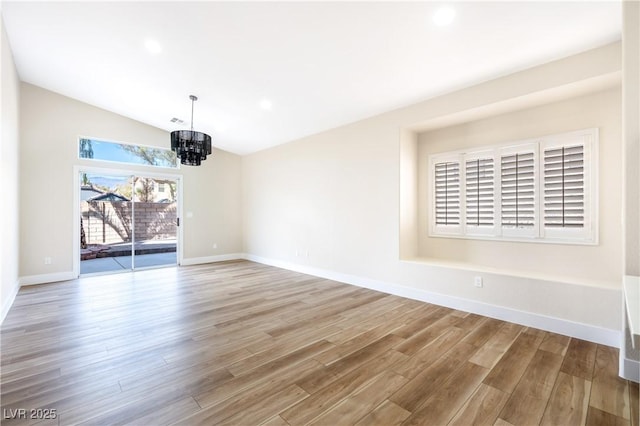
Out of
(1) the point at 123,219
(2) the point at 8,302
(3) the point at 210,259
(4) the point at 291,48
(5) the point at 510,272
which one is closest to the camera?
(4) the point at 291,48

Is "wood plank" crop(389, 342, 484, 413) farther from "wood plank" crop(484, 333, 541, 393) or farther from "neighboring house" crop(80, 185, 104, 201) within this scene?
"neighboring house" crop(80, 185, 104, 201)

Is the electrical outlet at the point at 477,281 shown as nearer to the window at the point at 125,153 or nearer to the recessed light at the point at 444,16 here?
the recessed light at the point at 444,16

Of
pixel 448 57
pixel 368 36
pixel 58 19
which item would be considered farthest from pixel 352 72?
pixel 58 19

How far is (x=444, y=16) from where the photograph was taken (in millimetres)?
2549

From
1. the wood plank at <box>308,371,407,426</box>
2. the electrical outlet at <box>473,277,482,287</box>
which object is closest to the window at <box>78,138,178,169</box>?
the wood plank at <box>308,371,407,426</box>

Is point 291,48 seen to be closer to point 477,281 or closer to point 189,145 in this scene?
point 189,145

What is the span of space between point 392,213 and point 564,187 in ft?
6.86

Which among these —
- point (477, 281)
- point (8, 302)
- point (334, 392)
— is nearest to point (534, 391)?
point (334, 392)

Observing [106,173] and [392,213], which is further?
[106,173]

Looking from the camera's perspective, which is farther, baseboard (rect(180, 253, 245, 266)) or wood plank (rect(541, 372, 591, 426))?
baseboard (rect(180, 253, 245, 266))

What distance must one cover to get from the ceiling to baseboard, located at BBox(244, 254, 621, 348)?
2788 mm

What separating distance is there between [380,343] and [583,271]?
2548mm

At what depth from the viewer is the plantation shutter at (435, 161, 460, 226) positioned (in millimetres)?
4246

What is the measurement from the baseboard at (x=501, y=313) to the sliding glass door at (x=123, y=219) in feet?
14.4
